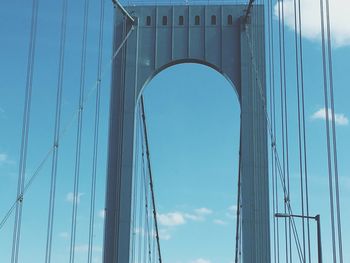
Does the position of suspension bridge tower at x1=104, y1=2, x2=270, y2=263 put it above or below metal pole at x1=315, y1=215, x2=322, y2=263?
above

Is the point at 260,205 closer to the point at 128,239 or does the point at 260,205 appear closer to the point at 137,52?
the point at 128,239

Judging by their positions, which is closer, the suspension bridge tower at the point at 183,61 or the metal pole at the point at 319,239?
the metal pole at the point at 319,239

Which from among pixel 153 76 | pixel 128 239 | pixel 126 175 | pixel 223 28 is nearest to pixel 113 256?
pixel 128 239

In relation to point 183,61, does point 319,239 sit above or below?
below

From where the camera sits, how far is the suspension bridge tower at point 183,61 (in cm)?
1700

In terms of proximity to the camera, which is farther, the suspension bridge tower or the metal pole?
the suspension bridge tower

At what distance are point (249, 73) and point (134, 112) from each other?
2.84 meters

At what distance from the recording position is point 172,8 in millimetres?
18547

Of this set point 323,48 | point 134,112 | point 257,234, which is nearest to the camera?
point 323,48

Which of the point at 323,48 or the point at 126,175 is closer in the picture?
the point at 323,48

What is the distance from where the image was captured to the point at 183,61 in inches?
728

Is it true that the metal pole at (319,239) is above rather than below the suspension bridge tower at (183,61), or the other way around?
below

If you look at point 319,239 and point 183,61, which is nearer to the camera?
point 319,239

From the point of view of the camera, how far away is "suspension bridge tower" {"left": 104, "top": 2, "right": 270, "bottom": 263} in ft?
55.8
